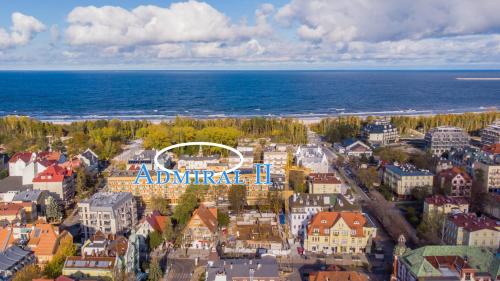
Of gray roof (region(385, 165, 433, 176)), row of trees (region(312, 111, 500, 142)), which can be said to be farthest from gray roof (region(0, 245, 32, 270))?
row of trees (region(312, 111, 500, 142))

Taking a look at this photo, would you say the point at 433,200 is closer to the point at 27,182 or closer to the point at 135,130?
the point at 27,182

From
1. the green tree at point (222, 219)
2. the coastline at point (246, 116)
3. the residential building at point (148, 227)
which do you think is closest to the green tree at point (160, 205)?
the residential building at point (148, 227)

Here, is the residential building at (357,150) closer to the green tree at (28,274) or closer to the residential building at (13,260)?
the residential building at (13,260)

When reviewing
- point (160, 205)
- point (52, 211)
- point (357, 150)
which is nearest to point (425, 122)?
point (357, 150)

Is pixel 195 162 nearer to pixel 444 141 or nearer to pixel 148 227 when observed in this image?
pixel 148 227

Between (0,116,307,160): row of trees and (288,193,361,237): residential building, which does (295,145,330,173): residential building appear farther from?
(288,193,361,237): residential building
